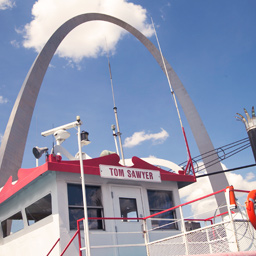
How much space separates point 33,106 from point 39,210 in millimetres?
8707

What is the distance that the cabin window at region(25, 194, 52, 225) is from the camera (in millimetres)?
10203

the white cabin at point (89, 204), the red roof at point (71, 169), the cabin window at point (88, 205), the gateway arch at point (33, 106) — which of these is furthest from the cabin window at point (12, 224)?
the gateway arch at point (33, 106)

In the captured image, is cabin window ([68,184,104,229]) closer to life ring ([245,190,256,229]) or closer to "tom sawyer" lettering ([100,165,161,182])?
"tom sawyer" lettering ([100,165,161,182])

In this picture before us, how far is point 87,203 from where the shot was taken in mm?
10180

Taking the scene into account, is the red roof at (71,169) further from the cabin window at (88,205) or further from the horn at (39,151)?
the cabin window at (88,205)

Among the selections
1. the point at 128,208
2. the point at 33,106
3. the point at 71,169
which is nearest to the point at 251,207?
the point at 128,208

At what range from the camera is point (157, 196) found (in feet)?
38.6

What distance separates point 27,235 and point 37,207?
0.92m

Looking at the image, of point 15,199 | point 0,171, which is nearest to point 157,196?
point 15,199

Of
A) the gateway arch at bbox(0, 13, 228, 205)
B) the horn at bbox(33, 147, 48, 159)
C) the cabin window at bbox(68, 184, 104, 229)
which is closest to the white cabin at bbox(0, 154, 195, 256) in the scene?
the cabin window at bbox(68, 184, 104, 229)

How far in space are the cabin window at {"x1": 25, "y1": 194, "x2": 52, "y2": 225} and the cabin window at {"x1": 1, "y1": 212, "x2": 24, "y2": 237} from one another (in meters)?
0.53

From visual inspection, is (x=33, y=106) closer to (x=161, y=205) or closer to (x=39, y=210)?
(x=39, y=210)

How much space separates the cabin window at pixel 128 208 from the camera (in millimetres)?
10844

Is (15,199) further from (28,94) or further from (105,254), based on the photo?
(28,94)
